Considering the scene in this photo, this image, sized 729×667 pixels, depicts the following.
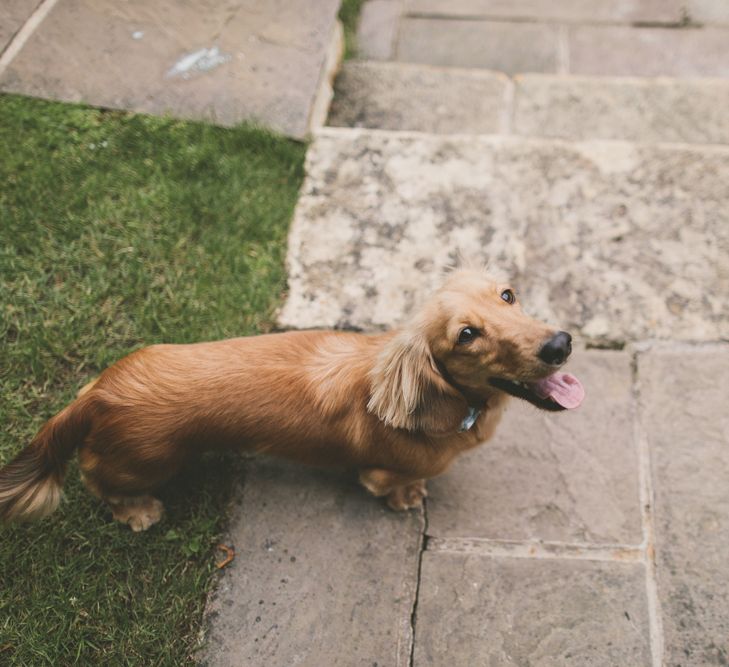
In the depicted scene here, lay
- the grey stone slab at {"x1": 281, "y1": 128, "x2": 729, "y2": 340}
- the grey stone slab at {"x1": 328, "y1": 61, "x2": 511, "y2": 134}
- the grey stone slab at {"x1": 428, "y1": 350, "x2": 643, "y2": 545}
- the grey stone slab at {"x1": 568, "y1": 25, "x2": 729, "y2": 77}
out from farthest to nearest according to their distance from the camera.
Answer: the grey stone slab at {"x1": 568, "y1": 25, "x2": 729, "y2": 77}
the grey stone slab at {"x1": 328, "y1": 61, "x2": 511, "y2": 134}
the grey stone slab at {"x1": 281, "y1": 128, "x2": 729, "y2": 340}
the grey stone slab at {"x1": 428, "y1": 350, "x2": 643, "y2": 545}

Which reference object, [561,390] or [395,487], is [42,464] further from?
[561,390]

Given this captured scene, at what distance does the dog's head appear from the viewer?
6.90 feet

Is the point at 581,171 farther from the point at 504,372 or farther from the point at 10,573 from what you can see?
the point at 10,573

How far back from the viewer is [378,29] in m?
4.92

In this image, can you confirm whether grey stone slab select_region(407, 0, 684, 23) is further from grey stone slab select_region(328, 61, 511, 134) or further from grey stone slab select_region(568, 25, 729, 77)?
grey stone slab select_region(328, 61, 511, 134)

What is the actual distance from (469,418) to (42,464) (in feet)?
5.18

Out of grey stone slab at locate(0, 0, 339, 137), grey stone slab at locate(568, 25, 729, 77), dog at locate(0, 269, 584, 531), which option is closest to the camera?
dog at locate(0, 269, 584, 531)

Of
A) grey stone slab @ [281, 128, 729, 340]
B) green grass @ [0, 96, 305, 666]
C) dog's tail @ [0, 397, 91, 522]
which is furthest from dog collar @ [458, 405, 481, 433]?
dog's tail @ [0, 397, 91, 522]

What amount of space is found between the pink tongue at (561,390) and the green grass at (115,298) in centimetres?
144

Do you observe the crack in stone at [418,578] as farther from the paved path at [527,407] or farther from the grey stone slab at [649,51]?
the grey stone slab at [649,51]

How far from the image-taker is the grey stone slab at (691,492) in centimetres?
244

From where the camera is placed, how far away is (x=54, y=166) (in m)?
3.58

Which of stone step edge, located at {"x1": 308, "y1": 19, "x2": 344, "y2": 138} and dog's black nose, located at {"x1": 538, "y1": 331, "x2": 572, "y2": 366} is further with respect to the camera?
stone step edge, located at {"x1": 308, "y1": 19, "x2": 344, "y2": 138}

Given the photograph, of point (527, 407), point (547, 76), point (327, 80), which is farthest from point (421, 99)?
point (527, 407)
